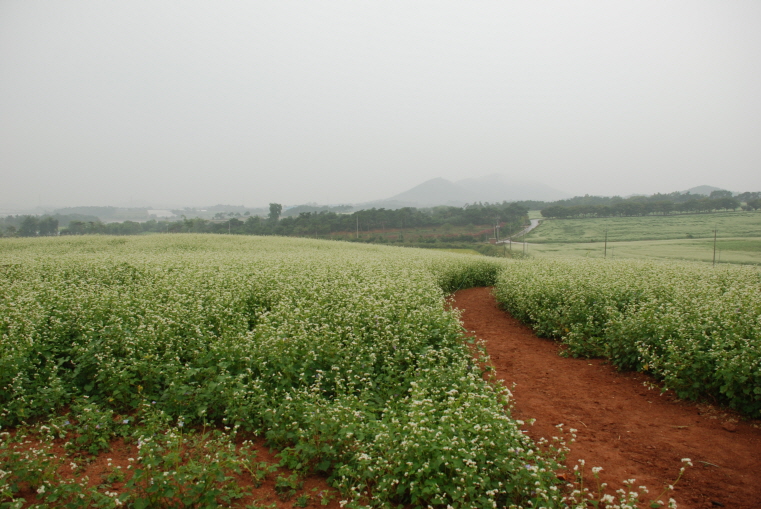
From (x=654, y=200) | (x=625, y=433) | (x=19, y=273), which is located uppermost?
(x=654, y=200)

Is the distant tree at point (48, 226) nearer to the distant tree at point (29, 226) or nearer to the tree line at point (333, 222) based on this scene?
the distant tree at point (29, 226)

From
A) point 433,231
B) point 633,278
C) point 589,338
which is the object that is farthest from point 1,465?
point 433,231

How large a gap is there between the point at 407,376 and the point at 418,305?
2.96m

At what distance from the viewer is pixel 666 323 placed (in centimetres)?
706

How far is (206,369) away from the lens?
578cm

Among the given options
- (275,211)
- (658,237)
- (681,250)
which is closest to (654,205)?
(658,237)

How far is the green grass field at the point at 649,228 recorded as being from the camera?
31.4 metres

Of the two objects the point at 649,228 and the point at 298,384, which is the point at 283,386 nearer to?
the point at 298,384

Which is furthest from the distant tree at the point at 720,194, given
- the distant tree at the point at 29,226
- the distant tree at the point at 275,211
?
the distant tree at the point at 29,226

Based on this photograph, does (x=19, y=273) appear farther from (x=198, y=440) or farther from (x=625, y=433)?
(x=625, y=433)

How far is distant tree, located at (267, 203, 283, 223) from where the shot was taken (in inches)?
2160

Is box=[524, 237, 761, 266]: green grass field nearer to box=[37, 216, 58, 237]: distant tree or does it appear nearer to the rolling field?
the rolling field

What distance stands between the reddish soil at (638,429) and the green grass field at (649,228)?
31046mm

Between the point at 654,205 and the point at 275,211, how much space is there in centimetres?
4720
